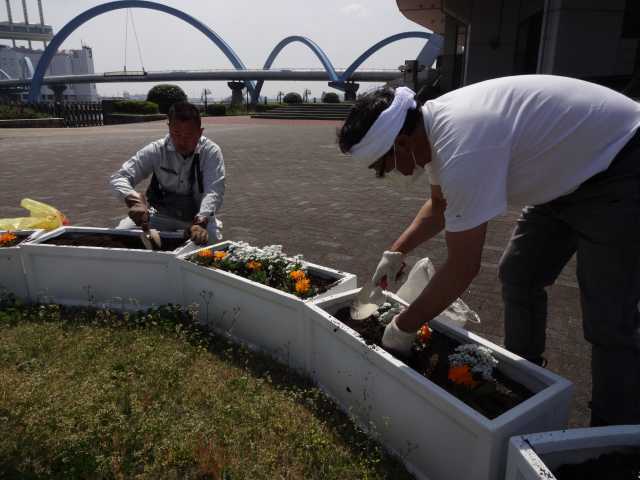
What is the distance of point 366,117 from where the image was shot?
1.60 m

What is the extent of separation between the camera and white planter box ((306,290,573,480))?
1.53 m

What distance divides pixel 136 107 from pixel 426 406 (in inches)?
1184

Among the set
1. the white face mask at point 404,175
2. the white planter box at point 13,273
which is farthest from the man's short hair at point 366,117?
the white planter box at point 13,273

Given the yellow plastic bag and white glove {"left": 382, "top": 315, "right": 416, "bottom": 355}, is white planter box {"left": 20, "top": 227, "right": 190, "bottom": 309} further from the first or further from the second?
white glove {"left": 382, "top": 315, "right": 416, "bottom": 355}

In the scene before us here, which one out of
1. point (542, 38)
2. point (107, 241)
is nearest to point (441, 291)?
point (107, 241)

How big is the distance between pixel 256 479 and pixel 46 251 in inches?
96.2

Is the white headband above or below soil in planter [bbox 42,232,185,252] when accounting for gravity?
above

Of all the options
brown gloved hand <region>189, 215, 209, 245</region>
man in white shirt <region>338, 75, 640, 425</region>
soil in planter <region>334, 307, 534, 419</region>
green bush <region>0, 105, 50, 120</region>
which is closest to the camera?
man in white shirt <region>338, 75, 640, 425</region>

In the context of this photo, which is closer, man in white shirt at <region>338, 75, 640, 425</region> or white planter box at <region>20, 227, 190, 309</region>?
man in white shirt at <region>338, 75, 640, 425</region>

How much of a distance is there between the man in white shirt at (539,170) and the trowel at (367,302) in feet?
1.42

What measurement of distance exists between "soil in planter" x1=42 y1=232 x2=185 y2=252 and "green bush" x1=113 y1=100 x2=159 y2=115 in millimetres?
26841

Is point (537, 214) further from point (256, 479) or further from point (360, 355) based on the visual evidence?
point (256, 479)

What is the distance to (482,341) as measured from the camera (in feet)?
6.68

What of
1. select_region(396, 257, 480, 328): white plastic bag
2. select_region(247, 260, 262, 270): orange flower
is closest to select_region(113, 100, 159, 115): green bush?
select_region(247, 260, 262, 270): orange flower
